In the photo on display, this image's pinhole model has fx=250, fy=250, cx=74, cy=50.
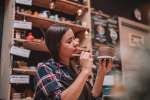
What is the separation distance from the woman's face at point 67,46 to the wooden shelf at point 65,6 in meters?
2.20

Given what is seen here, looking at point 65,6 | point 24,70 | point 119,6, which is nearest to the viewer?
point 24,70

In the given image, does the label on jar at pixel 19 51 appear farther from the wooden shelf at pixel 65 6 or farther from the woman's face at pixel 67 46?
the woman's face at pixel 67 46

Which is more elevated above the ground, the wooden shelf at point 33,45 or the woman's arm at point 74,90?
the wooden shelf at point 33,45

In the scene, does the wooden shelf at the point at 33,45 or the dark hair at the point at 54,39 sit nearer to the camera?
the dark hair at the point at 54,39

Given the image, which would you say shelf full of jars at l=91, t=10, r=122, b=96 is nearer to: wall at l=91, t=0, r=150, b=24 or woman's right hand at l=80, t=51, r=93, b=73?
wall at l=91, t=0, r=150, b=24

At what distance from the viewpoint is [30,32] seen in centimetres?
306

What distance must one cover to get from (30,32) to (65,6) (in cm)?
66

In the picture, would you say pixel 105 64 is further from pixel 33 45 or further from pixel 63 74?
pixel 33 45

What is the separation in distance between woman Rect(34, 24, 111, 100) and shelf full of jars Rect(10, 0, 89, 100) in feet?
5.30

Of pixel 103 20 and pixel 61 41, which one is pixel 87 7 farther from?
pixel 61 41

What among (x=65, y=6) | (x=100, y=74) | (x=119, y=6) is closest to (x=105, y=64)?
(x=100, y=74)

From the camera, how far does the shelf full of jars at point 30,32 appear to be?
2.73 meters

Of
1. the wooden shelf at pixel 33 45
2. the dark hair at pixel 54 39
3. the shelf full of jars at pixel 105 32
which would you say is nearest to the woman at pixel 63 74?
the dark hair at pixel 54 39

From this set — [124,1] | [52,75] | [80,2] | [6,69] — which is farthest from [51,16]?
[52,75]
